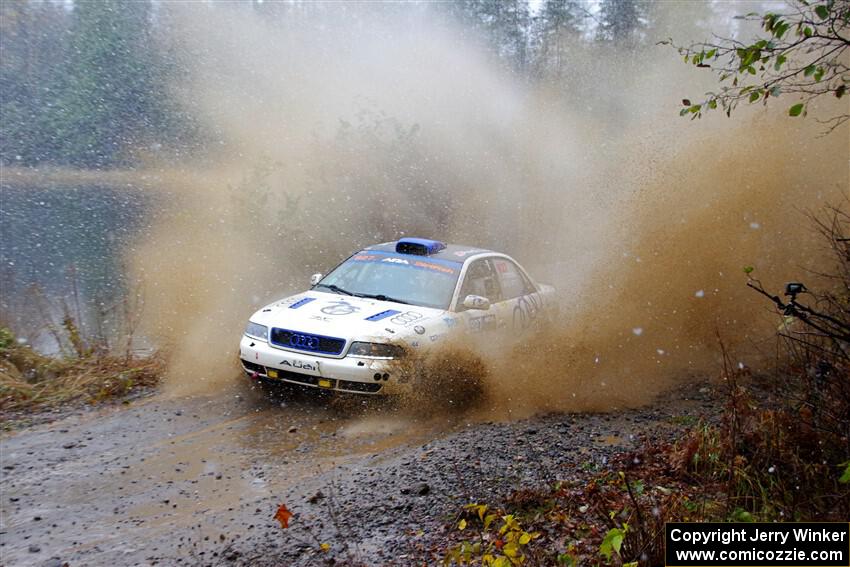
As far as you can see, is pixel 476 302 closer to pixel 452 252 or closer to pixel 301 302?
pixel 452 252

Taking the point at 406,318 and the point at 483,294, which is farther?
the point at 483,294

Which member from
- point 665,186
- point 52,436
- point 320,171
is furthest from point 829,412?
point 320,171

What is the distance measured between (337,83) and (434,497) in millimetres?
16816

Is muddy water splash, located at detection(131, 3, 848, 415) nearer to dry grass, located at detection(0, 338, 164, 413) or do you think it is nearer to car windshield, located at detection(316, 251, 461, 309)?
dry grass, located at detection(0, 338, 164, 413)

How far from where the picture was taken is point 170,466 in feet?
19.4

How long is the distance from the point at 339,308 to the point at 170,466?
8.00 feet

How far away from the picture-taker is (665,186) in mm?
12555

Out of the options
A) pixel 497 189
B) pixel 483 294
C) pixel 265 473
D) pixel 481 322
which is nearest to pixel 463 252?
pixel 483 294

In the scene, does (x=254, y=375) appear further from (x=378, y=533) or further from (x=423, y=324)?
(x=378, y=533)

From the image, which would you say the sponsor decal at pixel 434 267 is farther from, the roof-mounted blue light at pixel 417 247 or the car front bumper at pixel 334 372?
the car front bumper at pixel 334 372

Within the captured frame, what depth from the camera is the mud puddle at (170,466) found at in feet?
15.3

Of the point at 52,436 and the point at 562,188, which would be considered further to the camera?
the point at 562,188

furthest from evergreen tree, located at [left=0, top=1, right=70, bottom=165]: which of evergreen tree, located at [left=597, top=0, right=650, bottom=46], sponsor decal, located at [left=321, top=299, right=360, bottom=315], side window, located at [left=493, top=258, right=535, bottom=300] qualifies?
side window, located at [left=493, top=258, right=535, bottom=300]

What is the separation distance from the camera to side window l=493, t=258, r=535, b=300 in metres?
8.83
